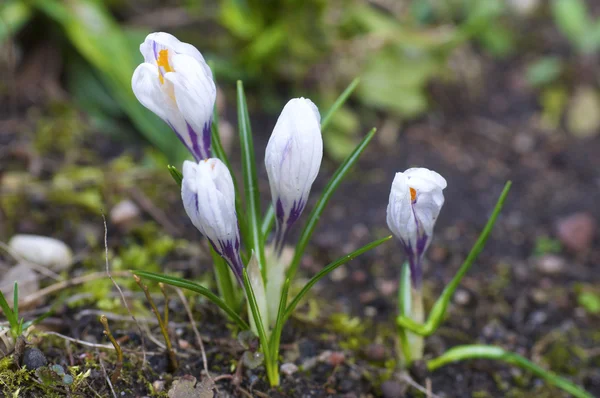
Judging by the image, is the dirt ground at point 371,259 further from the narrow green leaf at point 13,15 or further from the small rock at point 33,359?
the narrow green leaf at point 13,15

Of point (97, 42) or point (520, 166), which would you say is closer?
point (97, 42)

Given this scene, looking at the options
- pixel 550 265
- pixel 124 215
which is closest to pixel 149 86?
pixel 124 215

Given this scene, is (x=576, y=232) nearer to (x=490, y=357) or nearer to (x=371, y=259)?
(x=371, y=259)

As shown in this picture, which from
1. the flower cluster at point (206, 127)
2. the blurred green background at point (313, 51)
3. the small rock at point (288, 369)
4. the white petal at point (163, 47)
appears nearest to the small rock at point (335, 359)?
the small rock at point (288, 369)

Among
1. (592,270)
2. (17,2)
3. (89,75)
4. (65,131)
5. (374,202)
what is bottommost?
(592,270)

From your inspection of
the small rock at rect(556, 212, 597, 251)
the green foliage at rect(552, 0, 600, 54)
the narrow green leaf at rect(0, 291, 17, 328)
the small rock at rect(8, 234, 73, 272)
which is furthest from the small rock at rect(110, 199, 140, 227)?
the green foliage at rect(552, 0, 600, 54)

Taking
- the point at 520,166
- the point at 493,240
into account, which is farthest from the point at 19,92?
the point at 520,166

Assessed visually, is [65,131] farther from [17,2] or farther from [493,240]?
[493,240]

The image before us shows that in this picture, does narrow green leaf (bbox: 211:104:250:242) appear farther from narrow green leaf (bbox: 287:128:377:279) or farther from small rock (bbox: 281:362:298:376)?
small rock (bbox: 281:362:298:376)
